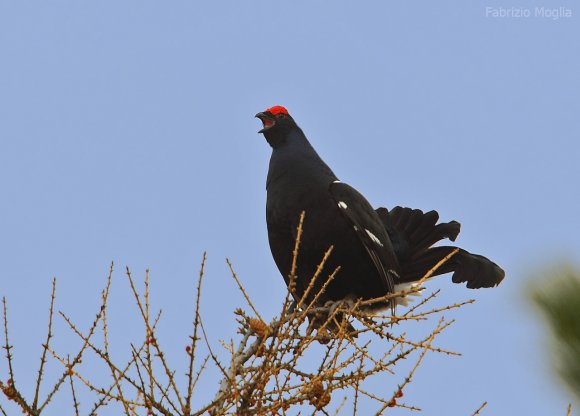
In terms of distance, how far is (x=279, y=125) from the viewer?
5898 millimetres

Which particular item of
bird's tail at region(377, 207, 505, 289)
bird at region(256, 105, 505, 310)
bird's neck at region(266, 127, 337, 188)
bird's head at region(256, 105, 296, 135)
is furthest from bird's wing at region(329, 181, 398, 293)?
bird's head at region(256, 105, 296, 135)

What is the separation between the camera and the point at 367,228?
17.5 ft

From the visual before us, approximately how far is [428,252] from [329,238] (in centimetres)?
122

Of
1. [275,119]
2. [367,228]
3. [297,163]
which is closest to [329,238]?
Result: [367,228]

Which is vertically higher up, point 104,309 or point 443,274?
point 443,274

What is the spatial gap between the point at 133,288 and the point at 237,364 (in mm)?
590

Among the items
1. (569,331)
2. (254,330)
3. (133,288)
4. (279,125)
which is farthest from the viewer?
(279,125)

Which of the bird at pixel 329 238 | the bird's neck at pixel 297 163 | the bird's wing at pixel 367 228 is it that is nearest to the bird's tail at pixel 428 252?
the bird at pixel 329 238

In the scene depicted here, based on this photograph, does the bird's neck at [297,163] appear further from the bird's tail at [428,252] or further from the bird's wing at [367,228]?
the bird's tail at [428,252]

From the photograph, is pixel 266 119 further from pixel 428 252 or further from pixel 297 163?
pixel 428 252

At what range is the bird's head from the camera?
5.88 meters

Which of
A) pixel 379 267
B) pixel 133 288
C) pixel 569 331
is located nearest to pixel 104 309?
pixel 133 288

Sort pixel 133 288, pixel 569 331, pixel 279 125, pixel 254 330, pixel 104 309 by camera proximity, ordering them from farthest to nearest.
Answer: pixel 279 125 < pixel 254 330 < pixel 104 309 < pixel 133 288 < pixel 569 331

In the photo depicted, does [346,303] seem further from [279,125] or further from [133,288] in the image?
[133,288]
